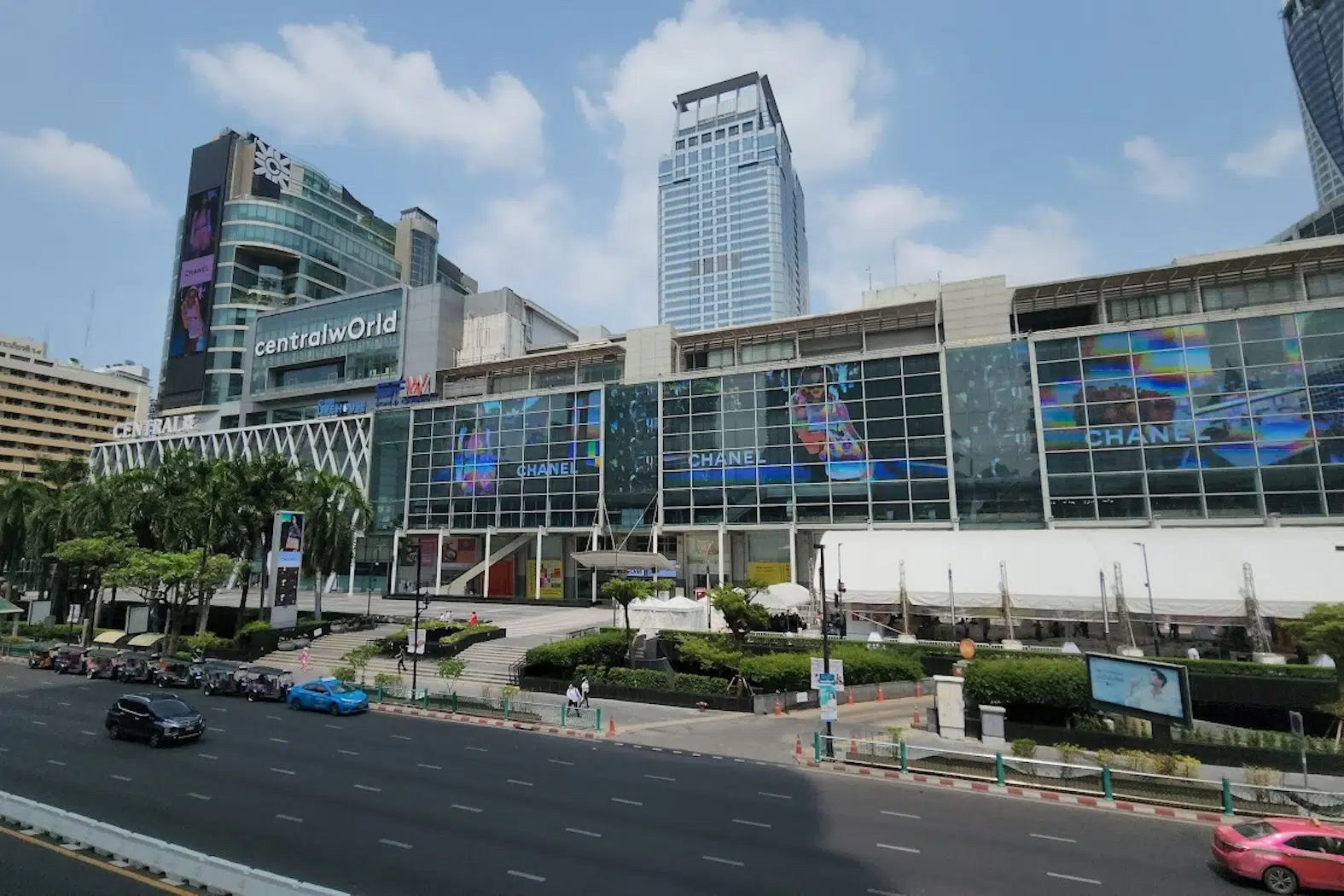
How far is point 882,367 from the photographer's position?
5825cm

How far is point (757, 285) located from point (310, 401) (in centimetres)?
12601

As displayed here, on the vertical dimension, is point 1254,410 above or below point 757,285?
below

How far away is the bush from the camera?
2498cm

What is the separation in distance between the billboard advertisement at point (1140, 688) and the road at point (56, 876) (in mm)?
26267

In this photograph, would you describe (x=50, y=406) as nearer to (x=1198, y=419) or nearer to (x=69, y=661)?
(x=69, y=661)

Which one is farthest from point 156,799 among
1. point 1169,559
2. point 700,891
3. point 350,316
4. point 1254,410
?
point 350,316

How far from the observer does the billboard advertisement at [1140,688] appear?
21.5 m

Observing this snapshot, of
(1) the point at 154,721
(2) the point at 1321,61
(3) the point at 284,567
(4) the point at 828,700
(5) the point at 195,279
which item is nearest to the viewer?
(1) the point at 154,721

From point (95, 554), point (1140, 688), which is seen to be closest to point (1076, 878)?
point (1140, 688)

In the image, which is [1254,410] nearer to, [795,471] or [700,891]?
[795,471]

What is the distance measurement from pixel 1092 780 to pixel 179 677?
4226cm

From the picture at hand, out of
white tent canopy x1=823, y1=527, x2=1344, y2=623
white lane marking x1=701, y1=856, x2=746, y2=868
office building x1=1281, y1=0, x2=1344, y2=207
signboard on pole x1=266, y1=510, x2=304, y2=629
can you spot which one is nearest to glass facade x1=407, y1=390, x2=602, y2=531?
signboard on pole x1=266, y1=510, x2=304, y2=629

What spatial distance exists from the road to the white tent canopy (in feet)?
121

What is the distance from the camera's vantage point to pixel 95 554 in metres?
48.9
